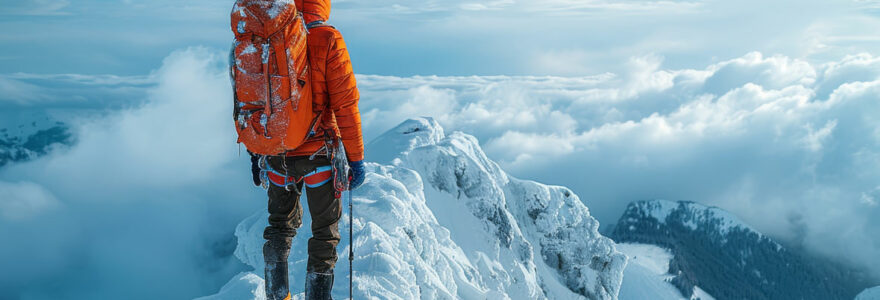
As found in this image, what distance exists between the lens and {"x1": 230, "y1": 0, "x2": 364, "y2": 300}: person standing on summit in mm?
4434

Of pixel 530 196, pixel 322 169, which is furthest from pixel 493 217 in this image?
pixel 322 169

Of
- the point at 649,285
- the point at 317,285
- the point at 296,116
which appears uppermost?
the point at 296,116

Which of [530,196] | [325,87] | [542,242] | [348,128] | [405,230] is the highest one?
[325,87]

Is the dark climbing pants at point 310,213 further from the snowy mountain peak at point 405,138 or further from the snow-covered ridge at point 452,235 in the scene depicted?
the snowy mountain peak at point 405,138

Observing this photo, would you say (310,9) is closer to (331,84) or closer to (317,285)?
(331,84)

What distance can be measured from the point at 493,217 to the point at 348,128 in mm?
26112

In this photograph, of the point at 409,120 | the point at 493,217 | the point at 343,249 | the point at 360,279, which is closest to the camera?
the point at 360,279

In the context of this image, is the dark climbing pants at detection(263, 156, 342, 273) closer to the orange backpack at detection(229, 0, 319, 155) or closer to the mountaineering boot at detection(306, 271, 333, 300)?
the mountaineering boot at detection(306, 271, 333, 300)

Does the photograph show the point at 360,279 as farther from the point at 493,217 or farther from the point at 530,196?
the point at 530,196

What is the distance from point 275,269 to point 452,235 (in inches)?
880

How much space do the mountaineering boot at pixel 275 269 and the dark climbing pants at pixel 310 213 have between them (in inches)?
0.5

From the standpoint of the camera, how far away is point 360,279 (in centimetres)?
878

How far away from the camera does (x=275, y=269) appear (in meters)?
5.76

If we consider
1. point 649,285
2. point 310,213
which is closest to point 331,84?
point 310,213
